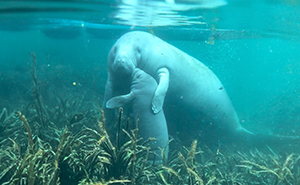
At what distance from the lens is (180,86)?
705 centimetres

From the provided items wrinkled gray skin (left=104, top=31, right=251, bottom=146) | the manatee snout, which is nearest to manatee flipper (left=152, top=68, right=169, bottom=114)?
wrinkled gray skin (left=104, top=31, right=251, bottom=146)

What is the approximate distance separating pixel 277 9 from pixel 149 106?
9.18m

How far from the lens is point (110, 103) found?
5363 mm

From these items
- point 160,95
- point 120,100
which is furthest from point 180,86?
point 120,100

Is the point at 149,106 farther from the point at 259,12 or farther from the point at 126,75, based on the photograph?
the point at 259,12

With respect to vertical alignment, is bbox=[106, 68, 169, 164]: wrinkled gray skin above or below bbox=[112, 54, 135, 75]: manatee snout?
below

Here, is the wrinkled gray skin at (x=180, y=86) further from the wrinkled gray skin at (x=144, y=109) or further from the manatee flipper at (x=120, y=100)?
the manatee flipper at (x=120, y=100)

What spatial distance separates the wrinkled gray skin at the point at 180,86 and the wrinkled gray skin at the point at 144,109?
65 centimetres

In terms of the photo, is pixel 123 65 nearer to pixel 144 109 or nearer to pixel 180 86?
pixel 144 109

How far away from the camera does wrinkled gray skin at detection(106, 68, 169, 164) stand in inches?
206

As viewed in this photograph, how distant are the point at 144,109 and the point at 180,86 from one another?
209 cm

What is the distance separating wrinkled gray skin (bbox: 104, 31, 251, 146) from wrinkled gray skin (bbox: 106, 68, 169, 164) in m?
0.65

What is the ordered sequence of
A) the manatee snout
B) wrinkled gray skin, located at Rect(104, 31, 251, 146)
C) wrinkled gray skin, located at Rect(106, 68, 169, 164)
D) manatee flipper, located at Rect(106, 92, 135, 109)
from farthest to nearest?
1. wrinkled gray skin, located at Rect(104, 31, 251, 146)
2. the manatee snout
3. manatee flipper, located at Rect(106, 92, 135, 109)
4. wrinkled gray skin, located at Rect(106, 68, 169, 164)

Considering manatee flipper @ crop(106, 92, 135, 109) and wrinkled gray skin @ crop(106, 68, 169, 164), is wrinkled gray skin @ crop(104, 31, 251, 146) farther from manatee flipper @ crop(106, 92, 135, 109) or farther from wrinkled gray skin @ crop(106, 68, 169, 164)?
manatee flipper @ crop(106, 92, 135, 109)
